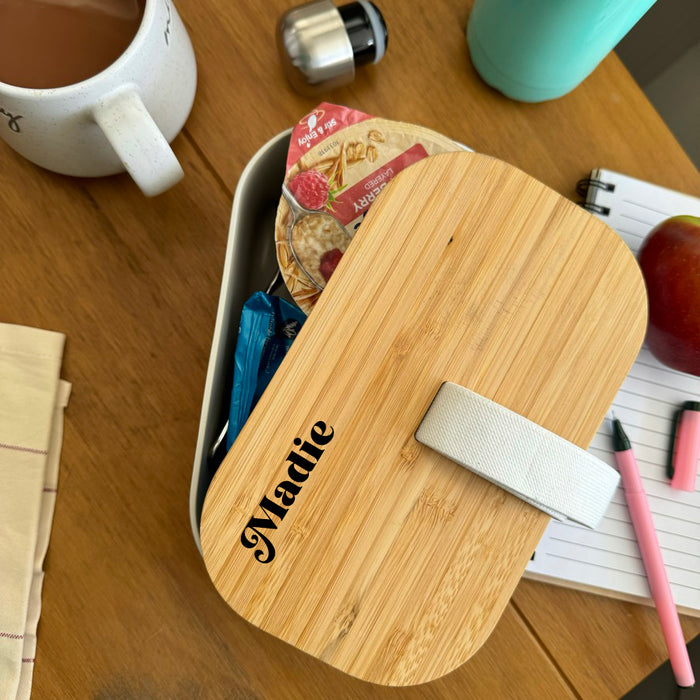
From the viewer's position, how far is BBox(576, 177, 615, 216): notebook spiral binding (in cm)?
50

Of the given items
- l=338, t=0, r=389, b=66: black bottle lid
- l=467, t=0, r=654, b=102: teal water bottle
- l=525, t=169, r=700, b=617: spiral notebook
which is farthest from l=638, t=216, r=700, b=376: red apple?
l=338, t=0, r=389, b=66: black bottle lid

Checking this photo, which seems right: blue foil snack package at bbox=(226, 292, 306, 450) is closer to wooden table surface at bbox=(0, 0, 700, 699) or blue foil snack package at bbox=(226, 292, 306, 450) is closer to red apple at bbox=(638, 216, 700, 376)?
wooden table surface at bbox=(0, 0, 700, 699)

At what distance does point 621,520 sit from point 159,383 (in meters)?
0.40

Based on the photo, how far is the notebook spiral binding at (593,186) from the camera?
19.7 inches

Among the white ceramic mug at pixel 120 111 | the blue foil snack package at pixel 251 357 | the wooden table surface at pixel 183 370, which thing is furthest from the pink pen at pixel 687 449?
the white ceramic mug at pixel 120 111

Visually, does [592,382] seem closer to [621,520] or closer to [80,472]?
[621,520]

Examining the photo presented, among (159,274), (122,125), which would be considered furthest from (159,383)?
(122,125)

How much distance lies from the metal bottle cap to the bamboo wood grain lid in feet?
0.57

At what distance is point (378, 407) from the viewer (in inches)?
13.3

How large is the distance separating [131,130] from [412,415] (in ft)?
0.79

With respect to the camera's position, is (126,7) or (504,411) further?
(126,7)

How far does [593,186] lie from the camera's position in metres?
0.50

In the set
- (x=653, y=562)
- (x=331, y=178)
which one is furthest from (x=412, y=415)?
(x=653, y=562)

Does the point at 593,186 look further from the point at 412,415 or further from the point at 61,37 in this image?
the point at 61,37
